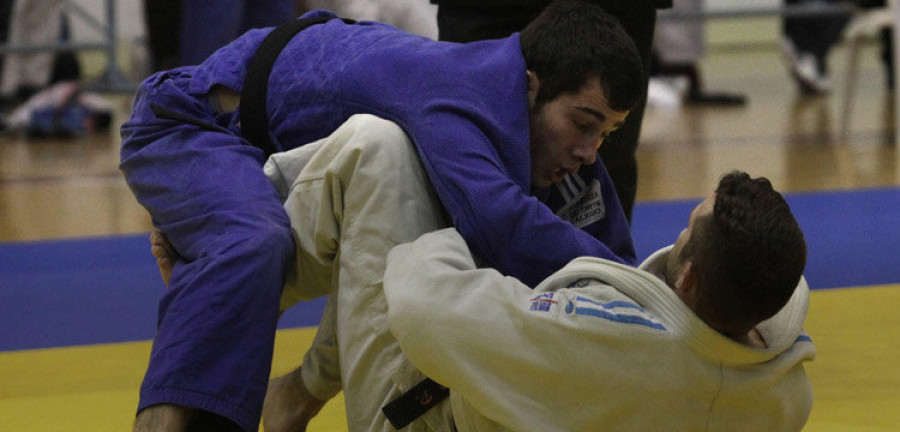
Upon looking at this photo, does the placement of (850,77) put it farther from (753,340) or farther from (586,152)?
(753,340)

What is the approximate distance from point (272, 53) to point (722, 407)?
93 cm

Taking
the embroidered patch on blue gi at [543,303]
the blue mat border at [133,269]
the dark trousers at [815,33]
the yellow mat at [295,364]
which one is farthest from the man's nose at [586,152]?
the dark trousers at [815,33]

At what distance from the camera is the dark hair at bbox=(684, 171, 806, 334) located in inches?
54.8

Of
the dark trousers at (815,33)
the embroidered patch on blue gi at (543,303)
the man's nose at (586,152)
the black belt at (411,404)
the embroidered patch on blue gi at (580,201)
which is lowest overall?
the dark trousers at (815,33)

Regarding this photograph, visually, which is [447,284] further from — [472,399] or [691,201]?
[691,201]

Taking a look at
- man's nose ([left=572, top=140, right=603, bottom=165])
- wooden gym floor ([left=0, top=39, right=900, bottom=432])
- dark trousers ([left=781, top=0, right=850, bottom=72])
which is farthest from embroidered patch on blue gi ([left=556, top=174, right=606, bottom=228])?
dark trousers ([left=781, top=0, right=850, bottom=72])

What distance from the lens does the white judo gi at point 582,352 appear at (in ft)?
4.72

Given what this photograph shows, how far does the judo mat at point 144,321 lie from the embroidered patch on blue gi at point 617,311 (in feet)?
2.29

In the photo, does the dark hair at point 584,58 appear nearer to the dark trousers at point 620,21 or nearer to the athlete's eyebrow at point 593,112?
the athlete's eyebrow at point 593,112

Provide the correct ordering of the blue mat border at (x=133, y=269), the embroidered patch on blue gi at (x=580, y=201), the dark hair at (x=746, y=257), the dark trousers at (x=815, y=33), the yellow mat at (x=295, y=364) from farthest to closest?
the dark trousers at (x=815, y=33), the blue mat border at (x=133, y=269), the yellow mat at (x=295, y=364), the embroidered patch on blue gi at (x=580, y=201), the dark hair at (x=746, y=257)

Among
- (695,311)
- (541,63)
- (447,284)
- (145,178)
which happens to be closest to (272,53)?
(145,178)

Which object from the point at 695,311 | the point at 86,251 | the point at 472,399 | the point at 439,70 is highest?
the point at 439,70

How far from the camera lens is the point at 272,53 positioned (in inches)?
77.4

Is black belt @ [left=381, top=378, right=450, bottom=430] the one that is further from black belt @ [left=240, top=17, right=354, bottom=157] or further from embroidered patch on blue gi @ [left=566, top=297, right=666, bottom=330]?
black belt @ [left=240, top=17, right=354, bottom=157]
